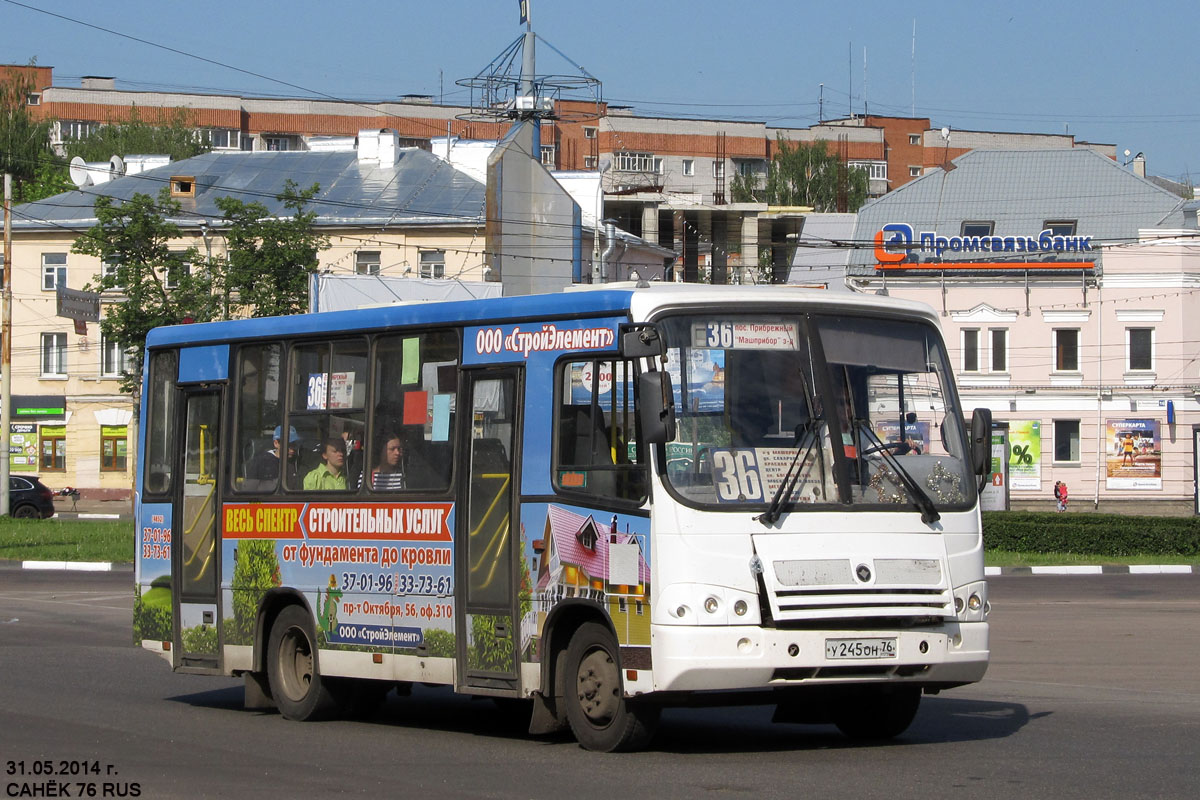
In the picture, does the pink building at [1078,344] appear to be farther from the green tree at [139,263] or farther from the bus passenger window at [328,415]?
the bus passenger window at [328,415]

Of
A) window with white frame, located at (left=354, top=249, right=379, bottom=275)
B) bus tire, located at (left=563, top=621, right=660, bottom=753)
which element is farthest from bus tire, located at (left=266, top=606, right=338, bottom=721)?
window with white frame, located at (left=354, top=249, right=379, bottom=275)

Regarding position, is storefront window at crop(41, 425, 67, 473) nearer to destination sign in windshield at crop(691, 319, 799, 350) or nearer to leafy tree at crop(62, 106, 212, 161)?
leafy tree at crop(62, 106, 212, 161)

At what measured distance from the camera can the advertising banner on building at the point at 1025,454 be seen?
2119 inches

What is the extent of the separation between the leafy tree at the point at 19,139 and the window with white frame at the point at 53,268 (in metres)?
17.6

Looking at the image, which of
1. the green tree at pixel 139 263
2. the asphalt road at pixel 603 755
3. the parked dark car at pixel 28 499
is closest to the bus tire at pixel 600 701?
the asphalt road at pixel 603 755

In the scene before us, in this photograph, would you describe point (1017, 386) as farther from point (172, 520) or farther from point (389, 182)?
point (172, 520)

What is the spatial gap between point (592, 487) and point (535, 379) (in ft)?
3.09

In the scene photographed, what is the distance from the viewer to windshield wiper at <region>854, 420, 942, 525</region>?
9.84 meters

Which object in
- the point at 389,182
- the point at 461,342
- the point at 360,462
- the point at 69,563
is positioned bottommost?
the point at 69,563

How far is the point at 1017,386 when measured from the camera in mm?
54125

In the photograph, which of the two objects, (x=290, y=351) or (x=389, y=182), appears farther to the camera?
(x=389, y=182)

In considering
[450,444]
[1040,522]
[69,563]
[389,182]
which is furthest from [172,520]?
[389,182]

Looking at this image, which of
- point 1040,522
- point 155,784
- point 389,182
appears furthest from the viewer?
point 389,182

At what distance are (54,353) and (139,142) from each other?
23.8m
